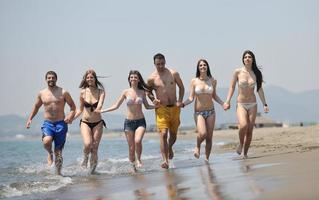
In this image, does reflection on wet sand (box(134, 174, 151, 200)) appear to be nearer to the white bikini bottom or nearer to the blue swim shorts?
the blue swim shorts

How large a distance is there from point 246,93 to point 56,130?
11.8 feet

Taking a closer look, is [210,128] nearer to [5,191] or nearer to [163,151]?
[163,151]

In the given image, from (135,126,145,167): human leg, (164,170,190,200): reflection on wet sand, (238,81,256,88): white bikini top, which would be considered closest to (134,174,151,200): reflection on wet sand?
(164,170,190,200): reflection on wet sand

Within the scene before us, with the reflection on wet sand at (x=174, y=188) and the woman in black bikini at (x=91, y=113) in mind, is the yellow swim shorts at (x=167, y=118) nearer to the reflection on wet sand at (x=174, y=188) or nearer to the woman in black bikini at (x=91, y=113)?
the woman in black bikini at (x=91, y=113)

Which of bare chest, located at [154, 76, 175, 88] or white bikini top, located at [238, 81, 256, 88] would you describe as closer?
bare chest, located at [154, 76, 175, 88]

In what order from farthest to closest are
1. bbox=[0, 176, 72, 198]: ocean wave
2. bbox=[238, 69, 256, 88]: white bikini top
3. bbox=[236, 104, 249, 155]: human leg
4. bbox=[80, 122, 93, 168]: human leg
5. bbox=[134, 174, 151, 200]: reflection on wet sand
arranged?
bbox=[238, 69, 256, 88]: white bikini top
bbox=[236, 104, 249, 155]: human leg
bbox=[80, 122, 93, 168]: human leg
bbox=[0, 176, 72, 198]: ocean wave
bbox=[134, 174, 151, 200]: reflection on wet sand

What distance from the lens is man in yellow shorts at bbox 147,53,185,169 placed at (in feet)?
33.3

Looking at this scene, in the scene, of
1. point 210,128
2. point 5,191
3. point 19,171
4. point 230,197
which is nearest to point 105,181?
point 5,191

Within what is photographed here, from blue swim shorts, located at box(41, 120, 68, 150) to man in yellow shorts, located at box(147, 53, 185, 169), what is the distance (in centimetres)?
166

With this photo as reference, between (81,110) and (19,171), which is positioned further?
(19,171)

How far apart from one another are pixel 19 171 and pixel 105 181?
514cm

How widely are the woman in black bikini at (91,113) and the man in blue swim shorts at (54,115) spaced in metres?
0.26

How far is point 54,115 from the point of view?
1030 cm

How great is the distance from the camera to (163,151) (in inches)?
397
